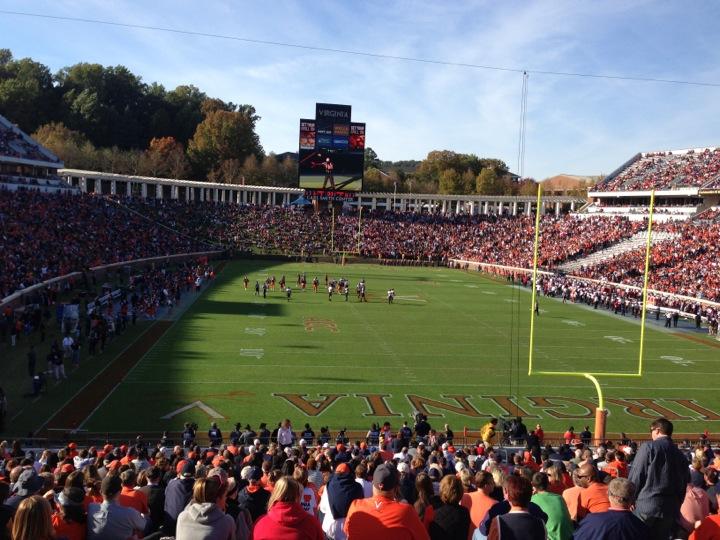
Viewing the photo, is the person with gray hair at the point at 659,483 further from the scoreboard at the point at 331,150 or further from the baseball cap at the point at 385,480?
the scoreboard at the point at 331,150

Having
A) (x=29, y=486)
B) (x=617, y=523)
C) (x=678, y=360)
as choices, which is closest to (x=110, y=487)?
(x=29, y=486)

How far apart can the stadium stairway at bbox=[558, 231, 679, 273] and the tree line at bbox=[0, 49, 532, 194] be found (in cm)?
5941

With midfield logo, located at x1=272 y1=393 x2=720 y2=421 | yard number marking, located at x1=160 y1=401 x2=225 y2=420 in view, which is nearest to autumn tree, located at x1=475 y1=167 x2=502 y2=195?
midfield logo, located at x1=272 y1=393 x2=720 y2=421

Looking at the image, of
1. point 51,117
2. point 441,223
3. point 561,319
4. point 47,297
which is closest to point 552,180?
point 441,223

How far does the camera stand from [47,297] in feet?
90.7

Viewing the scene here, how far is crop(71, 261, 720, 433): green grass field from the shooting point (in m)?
17.5

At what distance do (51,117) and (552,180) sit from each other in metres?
116

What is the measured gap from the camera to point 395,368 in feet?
73.2

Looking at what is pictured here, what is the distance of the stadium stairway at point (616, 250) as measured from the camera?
2044 inches

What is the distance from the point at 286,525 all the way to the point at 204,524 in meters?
0.53

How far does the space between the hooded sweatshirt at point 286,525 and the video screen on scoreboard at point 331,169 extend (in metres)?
58.6

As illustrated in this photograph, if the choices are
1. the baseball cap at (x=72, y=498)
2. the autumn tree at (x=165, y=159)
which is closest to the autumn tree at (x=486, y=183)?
the autumn tree at (x=165, y=159)

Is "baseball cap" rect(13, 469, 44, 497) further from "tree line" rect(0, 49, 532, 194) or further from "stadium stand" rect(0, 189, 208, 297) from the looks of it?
"tree line" rect(0, 49, 532, 194)

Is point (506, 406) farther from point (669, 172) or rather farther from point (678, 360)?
point (669, 172)
